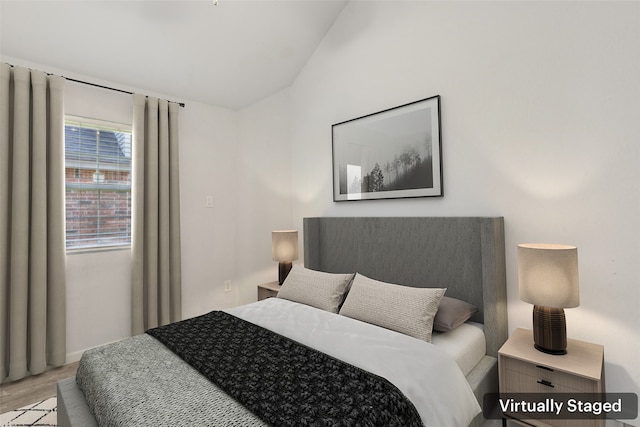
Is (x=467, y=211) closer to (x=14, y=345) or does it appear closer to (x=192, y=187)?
(x=192, y=187)

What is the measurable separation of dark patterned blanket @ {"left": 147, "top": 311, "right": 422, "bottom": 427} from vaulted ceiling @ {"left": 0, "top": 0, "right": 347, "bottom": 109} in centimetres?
240

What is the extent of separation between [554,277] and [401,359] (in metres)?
0.92

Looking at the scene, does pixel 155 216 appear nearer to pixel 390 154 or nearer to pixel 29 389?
pixel 29 389

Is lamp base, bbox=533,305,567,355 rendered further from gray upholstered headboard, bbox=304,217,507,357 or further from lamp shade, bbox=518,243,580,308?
gray upholstered headboard, bbox=304,217,507,357

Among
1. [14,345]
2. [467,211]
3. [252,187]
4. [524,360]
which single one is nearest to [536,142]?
[467,211]

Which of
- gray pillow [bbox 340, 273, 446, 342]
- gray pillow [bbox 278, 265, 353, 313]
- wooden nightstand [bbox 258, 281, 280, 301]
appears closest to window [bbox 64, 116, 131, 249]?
wooden nightstand [bbox 258, 281, 280, 301]

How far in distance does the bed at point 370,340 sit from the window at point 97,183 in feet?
5.16

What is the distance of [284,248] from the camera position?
3141mm

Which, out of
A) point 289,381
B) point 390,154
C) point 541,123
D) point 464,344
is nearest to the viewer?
point 289,381

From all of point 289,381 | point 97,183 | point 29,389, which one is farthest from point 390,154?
point 29,389

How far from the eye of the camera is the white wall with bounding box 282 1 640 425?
171 centimetres

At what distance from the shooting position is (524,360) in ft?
5.35

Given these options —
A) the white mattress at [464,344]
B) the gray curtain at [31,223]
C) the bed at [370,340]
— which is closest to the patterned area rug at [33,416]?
the gray curtain at [31,223]

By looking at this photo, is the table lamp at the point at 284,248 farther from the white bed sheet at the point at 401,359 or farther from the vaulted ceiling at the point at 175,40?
the vaulted ceiling at the point at 175,40
